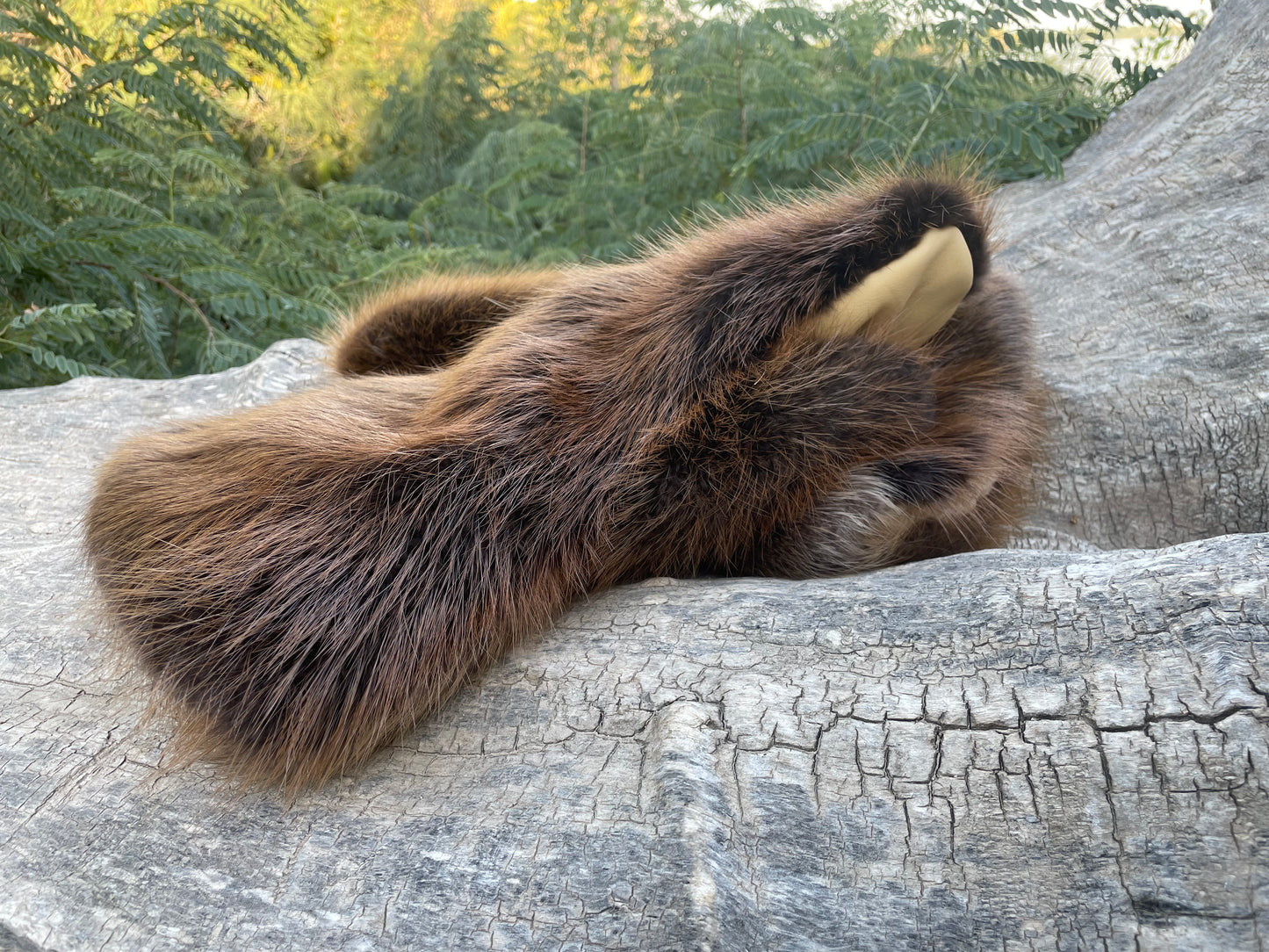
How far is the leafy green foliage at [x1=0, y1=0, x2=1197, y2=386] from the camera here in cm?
164

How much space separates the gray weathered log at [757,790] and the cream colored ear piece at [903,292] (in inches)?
8.6

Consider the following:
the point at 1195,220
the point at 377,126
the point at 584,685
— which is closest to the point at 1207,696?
the point at 584,685

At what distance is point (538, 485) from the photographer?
2.48ft

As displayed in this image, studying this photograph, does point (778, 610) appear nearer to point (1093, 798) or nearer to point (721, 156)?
point (1093, 798)

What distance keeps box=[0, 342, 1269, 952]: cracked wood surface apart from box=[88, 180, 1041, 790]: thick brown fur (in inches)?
2.2

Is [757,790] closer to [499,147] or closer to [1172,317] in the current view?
[1172,317]

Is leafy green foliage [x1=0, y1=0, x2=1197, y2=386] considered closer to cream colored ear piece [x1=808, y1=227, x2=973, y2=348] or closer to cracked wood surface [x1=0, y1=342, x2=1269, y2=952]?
cream colored ear piece [x1=808, y1=227, x2=973, y2=348]

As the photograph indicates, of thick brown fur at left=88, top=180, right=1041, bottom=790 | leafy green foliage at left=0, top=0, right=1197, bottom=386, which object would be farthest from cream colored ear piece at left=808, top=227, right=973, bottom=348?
leafy green foliage at left=0, top=0, right=1197, bottom=386

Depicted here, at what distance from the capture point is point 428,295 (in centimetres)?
122

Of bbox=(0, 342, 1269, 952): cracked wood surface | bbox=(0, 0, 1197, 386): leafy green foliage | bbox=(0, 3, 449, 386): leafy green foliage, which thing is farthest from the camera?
bbox=(0, 3, 449, 386): leafy green foliage

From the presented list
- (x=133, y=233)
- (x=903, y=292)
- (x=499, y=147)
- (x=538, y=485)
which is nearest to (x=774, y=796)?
(x=538, y=485)

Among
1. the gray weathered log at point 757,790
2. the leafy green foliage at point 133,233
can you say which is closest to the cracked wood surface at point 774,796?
the gray weathered log at point 757,790

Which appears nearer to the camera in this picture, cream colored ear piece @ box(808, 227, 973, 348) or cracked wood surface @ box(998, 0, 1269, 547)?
cream colored ear piece @ box(808, 227, 973, 348)

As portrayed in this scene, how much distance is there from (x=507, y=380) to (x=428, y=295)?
0.48 metres
